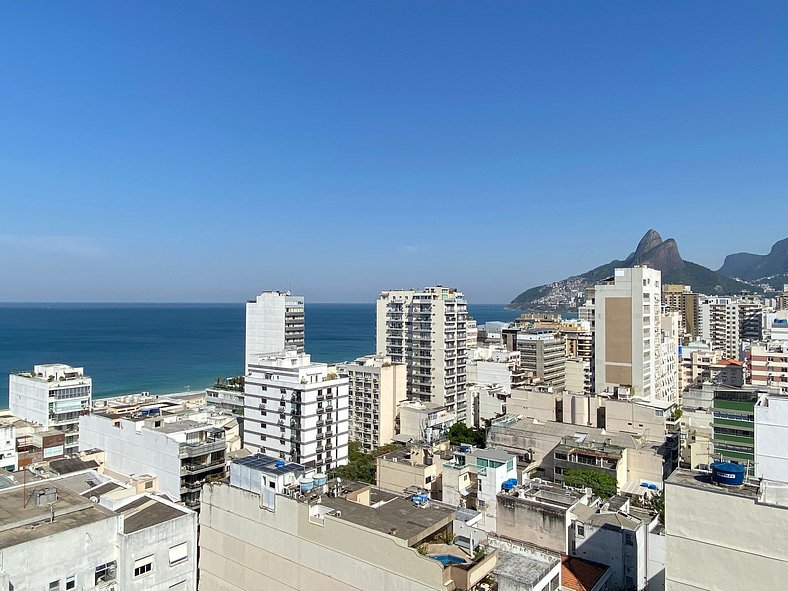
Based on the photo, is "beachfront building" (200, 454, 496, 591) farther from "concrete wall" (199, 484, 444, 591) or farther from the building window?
the building window

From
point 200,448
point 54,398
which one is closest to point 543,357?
point 200,448

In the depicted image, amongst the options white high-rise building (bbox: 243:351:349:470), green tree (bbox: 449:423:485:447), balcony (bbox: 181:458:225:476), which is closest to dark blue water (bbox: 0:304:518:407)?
white high-rise building (bbox: 243:351:349:470)

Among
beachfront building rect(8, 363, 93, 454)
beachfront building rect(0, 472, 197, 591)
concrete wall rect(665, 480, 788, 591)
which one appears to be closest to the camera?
concrete wall rect(665, 480, 788, 591)

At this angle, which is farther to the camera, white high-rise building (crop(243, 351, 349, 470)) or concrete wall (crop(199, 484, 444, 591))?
white high-rise building (crop(243, 351, 349, 470))

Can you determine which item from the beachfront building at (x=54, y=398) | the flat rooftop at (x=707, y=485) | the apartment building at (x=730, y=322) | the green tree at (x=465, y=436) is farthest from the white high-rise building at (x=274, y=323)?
the apartment building at (x=730, y=322)

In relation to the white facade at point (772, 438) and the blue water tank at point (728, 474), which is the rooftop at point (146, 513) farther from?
the white facade at point (772, 438)

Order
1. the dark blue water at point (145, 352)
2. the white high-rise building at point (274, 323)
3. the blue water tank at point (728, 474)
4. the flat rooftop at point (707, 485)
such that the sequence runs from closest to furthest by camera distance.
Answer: the flat rooftop at point (707, 485), the blue water tank at point (728, 474), the white high-rise building at point (274, 323), the dark blue water at point (145, 352)

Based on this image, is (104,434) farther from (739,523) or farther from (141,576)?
(739,523)

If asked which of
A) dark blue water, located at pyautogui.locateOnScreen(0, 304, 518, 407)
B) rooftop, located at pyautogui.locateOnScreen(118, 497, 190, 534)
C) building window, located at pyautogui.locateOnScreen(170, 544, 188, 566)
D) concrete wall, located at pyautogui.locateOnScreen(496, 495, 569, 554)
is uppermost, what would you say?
rooftop, located at pyautogui.locateOnScreen(118, 497, 190, 534)
